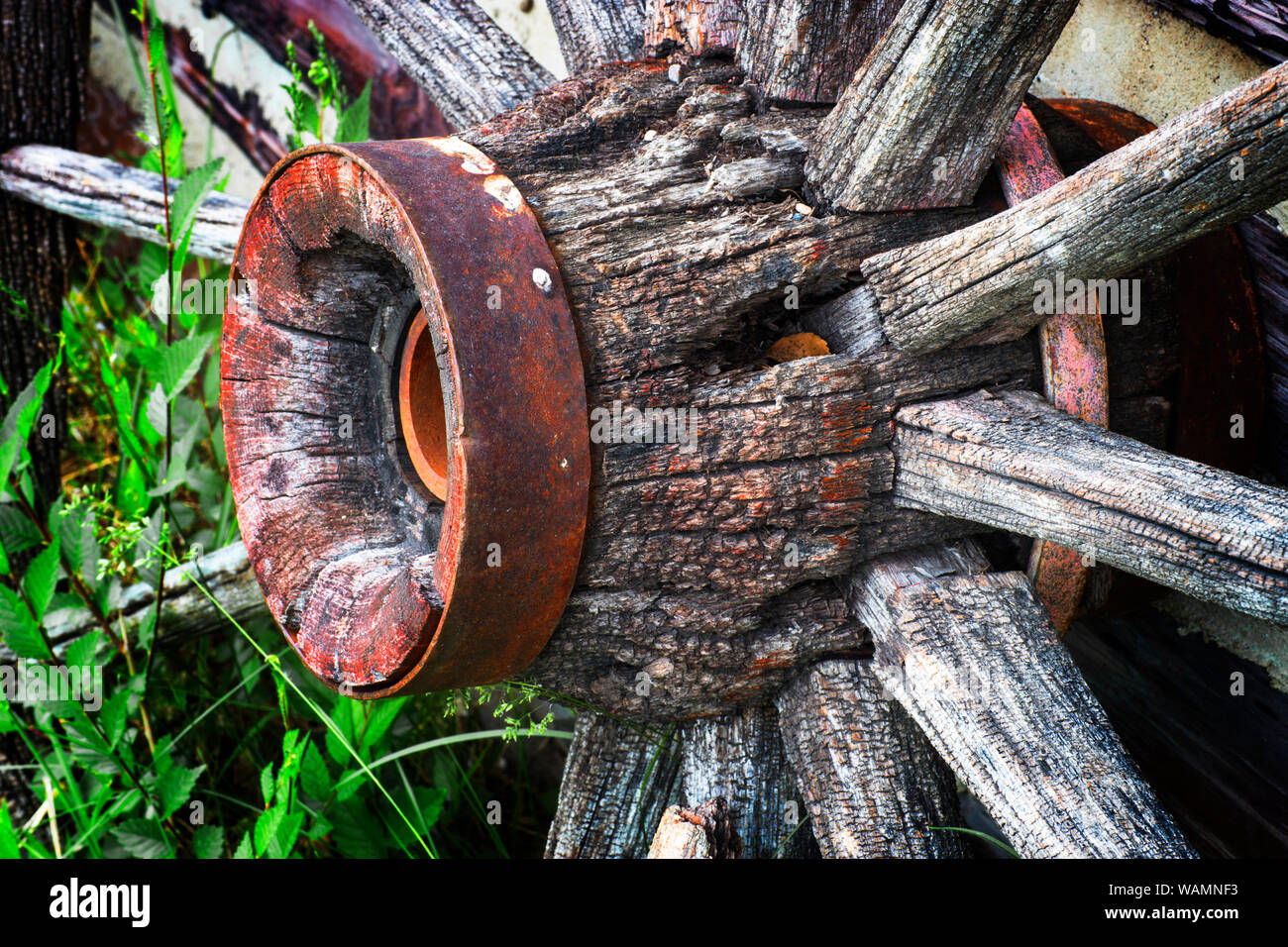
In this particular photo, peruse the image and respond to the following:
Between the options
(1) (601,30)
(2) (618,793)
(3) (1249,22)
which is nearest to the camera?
(3) (1249,22)

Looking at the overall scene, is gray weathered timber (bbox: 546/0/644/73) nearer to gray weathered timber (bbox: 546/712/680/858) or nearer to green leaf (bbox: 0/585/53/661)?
gray weathered timber (bbox: 546/712/680/858)

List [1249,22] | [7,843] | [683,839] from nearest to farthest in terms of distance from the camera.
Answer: [683,839] → [1249,22] → [7,843]

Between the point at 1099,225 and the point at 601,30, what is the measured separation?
1079 millimetres

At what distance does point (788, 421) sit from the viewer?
1.27m

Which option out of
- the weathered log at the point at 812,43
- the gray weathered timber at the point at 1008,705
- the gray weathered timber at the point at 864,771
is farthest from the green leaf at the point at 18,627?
the weathered log at the point at 812,43

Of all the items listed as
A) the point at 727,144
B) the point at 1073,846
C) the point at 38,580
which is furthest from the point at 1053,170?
the point at 38,580

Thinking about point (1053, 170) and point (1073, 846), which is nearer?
point (1073, 846)

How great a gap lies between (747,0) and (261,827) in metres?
1.53

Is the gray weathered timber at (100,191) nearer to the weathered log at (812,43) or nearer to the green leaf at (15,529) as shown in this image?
the green leaf at (15,529)

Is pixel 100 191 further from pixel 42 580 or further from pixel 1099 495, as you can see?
pixel 1099 495

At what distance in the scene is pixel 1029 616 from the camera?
1277 millimetres

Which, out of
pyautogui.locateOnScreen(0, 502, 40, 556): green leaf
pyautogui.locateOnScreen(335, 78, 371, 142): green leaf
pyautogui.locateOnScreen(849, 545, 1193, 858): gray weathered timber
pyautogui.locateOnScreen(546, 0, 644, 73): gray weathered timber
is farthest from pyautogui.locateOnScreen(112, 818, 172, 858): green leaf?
pyautogui.locateOnScreen(546, 0, 644, 73): gray weathered timber

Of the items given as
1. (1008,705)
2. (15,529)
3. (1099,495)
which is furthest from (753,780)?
(15,529)

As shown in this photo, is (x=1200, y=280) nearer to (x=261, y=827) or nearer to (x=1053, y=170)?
(x=1053, y=170)
